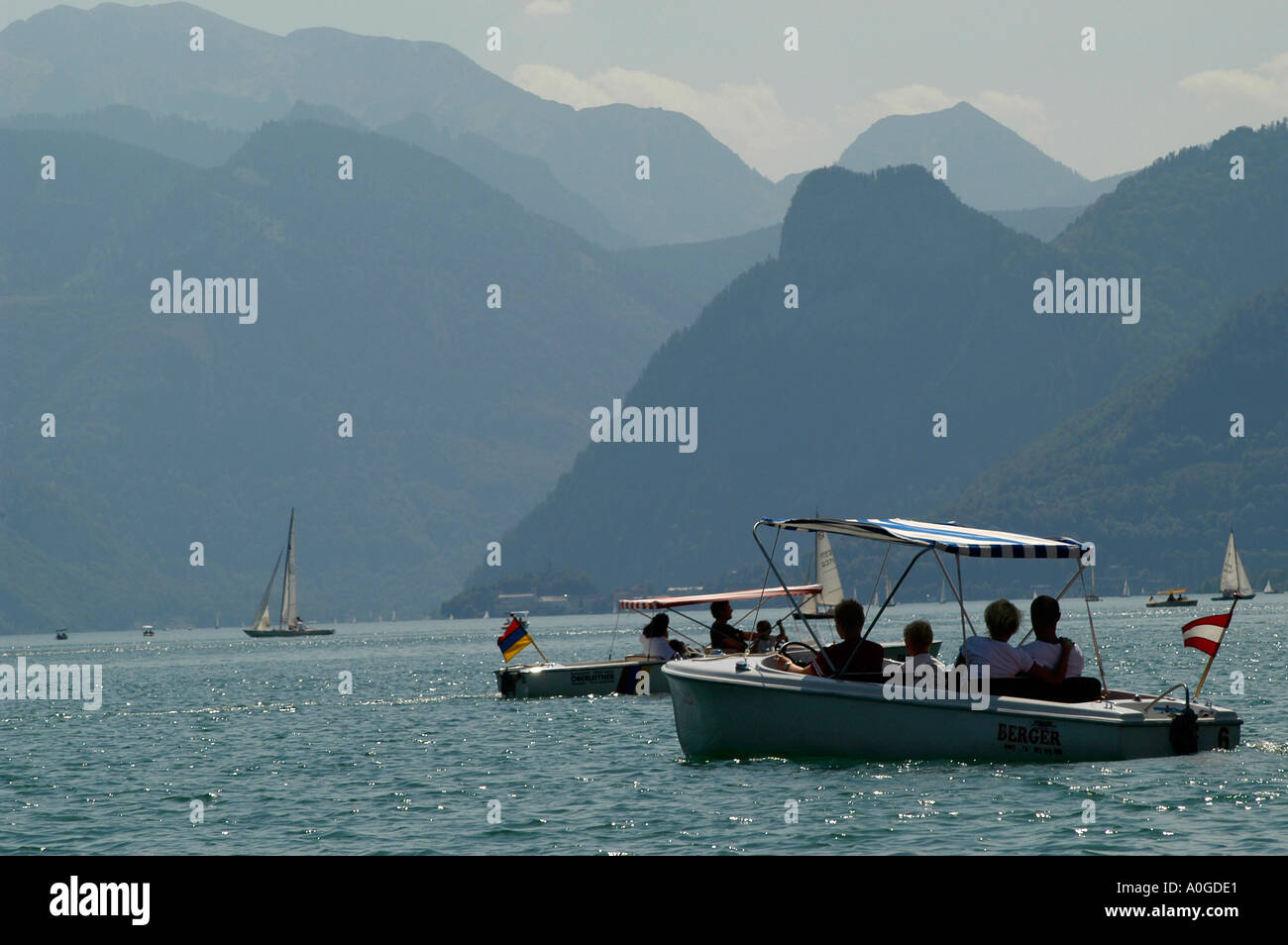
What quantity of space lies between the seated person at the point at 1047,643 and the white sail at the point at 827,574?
56.0 m

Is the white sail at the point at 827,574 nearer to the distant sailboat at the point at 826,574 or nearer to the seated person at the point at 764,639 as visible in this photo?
the distant sailboat at the point at 826,574

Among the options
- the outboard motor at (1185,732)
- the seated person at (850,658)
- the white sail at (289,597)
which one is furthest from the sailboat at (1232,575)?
the seated person at (850,658)

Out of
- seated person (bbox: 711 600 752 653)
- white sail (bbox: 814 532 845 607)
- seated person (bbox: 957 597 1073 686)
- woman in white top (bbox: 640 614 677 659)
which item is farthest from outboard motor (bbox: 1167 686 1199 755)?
white sail (bbox: 814 532 845 607)

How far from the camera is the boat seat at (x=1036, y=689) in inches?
955

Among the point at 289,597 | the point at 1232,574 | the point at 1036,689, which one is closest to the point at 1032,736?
the point at 1036,689

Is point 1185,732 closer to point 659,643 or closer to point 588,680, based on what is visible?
point 659,643

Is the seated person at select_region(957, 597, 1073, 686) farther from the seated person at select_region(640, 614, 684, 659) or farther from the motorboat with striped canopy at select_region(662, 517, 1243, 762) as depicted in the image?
the seated person at select_region(640, 614, 684, 659)

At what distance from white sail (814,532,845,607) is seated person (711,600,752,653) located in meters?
40.1

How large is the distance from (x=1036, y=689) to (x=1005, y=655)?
76 cm

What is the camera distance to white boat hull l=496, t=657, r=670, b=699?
48.4m
